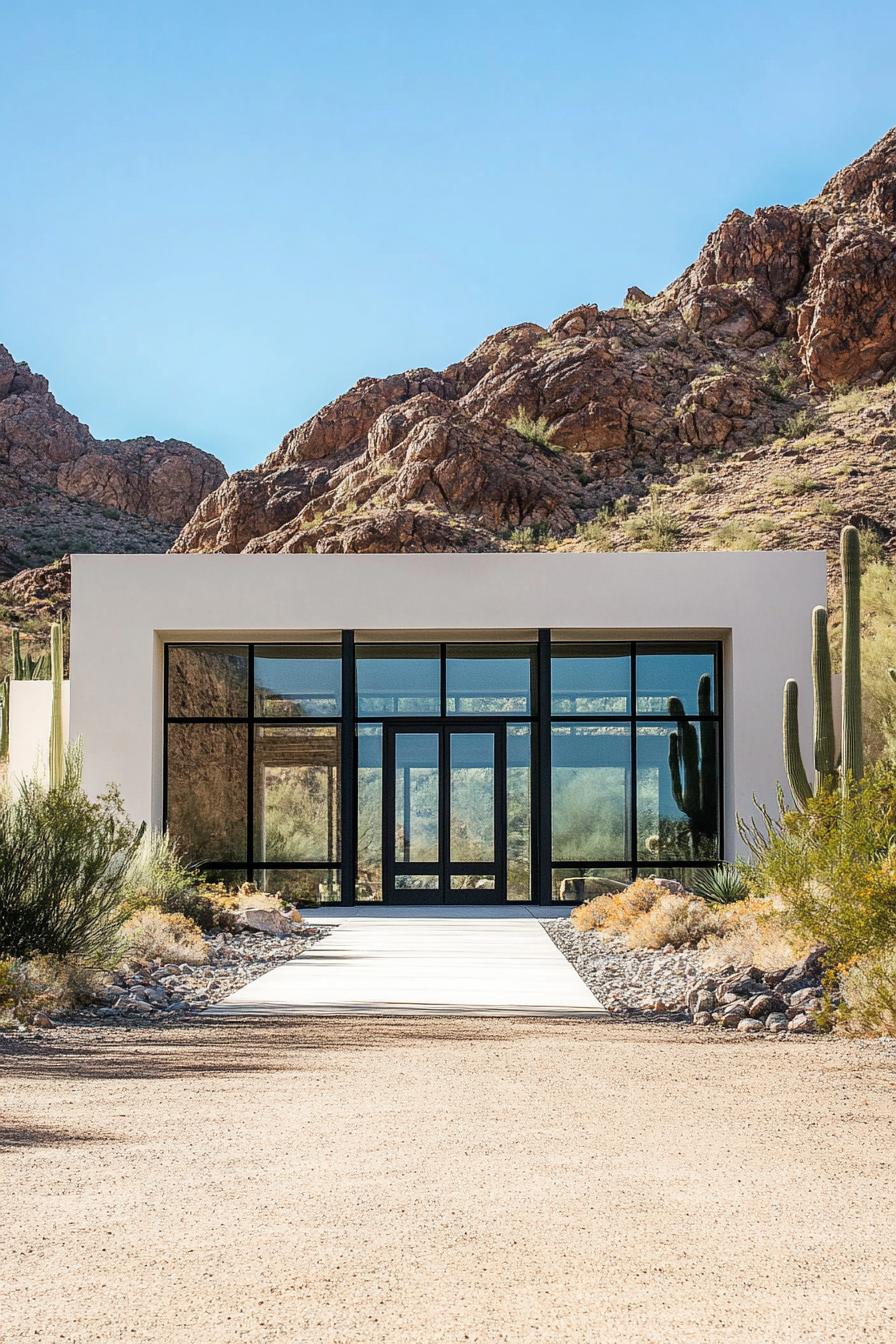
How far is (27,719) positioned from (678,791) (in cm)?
942

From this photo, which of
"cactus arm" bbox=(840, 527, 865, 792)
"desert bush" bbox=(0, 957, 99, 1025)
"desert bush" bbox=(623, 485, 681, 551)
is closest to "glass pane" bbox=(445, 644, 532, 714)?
"cactus arm" bbox=(840, 527, 865, 792)

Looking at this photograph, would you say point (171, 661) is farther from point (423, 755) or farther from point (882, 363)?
point (882, 363)

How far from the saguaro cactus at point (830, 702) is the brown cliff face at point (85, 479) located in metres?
48.1

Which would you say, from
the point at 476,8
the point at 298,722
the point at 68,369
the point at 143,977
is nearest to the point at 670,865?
the point at 298,722

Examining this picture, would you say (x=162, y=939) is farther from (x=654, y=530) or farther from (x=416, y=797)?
(x=654, y=530)

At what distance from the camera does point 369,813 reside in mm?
17312

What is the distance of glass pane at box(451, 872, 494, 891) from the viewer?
682 inches

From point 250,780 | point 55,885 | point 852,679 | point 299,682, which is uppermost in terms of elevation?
point 299,682

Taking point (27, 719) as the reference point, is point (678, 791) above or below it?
below

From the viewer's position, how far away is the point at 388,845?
17.3 m

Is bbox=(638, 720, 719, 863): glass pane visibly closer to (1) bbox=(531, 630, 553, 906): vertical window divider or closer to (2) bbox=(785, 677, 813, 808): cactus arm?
(1) bbox=(531, 630, 553, 906): vertical window divider

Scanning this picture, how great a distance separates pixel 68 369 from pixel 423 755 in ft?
214

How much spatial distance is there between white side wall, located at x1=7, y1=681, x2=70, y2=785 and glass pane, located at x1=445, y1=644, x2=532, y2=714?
5.54m

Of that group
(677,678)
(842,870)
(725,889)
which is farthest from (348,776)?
(842,870)
